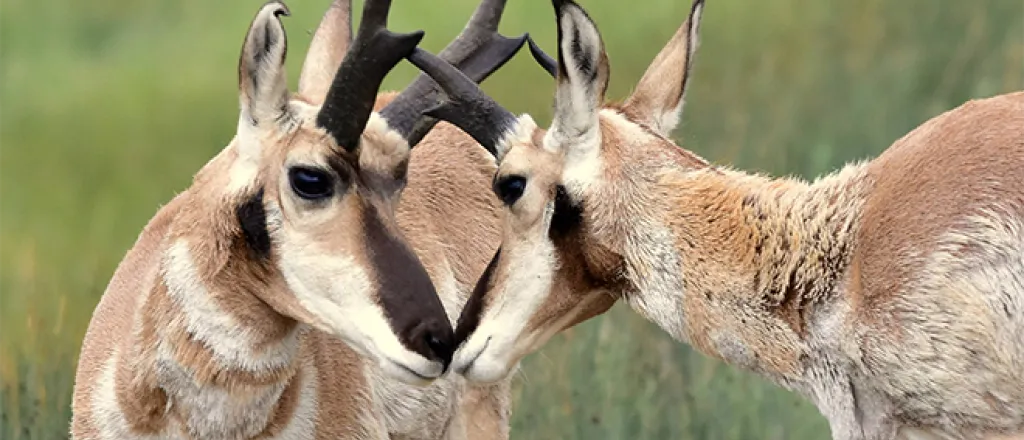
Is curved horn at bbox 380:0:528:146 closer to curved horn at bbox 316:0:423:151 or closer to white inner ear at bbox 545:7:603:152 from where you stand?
curved horn at bbox 316:0:423:151

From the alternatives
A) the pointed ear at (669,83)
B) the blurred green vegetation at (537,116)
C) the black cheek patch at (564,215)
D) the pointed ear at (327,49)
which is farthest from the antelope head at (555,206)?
the blurred green vegetation at (537,116)

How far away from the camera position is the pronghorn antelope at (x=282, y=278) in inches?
208

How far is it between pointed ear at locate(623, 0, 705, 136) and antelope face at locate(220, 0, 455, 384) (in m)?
1.04

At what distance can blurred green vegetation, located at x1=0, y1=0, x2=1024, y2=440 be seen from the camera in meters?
8.14

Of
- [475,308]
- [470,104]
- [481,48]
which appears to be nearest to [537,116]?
[481,48]

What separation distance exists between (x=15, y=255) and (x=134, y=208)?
0.71 m

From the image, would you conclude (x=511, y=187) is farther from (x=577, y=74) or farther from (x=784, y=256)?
(x=784, y=256)

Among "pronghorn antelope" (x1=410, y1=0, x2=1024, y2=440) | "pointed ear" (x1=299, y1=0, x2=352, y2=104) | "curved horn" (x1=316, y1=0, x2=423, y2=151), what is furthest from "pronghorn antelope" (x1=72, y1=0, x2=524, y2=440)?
"pointed ear" (x1=299, y1=0, x2=352, y2=104)

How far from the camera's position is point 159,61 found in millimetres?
10547

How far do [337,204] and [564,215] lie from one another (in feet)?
2.51

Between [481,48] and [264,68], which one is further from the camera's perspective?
[481,48]


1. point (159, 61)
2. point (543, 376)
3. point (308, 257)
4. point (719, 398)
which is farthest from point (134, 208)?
point (308, 257)

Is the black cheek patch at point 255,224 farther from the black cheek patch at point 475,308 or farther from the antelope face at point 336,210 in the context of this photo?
the black cheek patch at point 475,308

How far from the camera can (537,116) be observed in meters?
9.86
